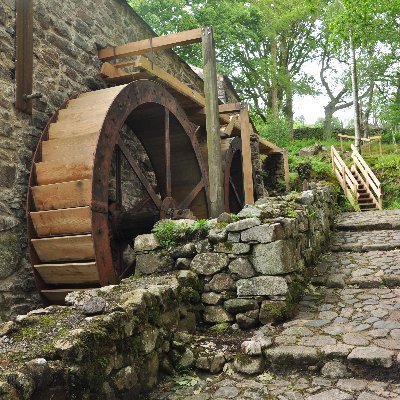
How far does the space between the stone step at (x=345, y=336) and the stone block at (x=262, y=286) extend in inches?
11.0

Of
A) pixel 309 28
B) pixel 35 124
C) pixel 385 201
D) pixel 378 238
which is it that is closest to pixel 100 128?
pixel 35 124

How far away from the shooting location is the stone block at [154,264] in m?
3.71

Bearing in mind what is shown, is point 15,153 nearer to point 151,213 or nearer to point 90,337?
point 151,213

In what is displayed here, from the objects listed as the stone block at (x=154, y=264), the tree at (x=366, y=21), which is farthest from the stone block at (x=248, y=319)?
the tree at (x=366, y=21)

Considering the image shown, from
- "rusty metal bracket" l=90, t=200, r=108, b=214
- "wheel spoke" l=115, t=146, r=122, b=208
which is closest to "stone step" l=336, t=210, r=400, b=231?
"wheel spoke" l=115, t=146, r=122, b=208

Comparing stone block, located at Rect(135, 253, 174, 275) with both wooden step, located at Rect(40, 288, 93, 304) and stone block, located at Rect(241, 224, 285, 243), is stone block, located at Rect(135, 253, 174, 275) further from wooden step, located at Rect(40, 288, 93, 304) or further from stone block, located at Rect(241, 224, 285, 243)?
wooden step, located at Rect(40, 288, 93, 304)

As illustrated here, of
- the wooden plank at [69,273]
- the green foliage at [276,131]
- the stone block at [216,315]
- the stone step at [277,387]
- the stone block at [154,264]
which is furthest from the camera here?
the green foliage at [276,131]

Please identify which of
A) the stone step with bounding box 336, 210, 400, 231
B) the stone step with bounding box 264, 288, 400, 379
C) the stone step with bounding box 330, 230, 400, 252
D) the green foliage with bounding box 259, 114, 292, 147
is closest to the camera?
the stone step with bounding box 264, 288, 400, 379

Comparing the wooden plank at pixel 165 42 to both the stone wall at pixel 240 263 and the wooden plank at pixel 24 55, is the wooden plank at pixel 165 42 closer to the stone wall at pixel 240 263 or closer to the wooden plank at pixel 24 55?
the wooden plank at pixel 24 55

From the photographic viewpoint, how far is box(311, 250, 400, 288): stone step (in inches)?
167

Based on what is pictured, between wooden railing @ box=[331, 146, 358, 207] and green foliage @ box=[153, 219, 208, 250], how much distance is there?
8146mm

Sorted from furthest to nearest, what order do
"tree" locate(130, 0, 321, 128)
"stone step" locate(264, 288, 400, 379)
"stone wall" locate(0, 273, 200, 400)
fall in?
"tree" locate(130, 0, 321, 128)
"stone step" locate(264, 288, 400, 379)
"stone wall" locate(0, 273, 200, 400)

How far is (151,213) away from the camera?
511 cm

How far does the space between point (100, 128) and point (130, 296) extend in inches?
89.2
